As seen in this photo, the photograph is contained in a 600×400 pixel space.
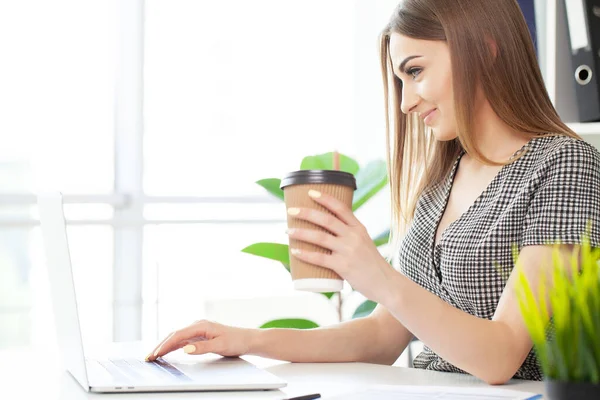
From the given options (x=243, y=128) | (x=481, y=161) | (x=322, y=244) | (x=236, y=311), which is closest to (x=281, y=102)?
(x=243, y=128)

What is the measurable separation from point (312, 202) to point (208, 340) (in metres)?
0.41

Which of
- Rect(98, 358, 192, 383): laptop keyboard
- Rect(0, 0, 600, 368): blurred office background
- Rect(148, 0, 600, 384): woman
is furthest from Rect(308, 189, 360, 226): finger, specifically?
Rect(0, 0, 600, 368): blurred office background

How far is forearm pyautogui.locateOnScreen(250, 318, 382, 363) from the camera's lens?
136 centimetres

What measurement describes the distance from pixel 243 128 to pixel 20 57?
109 centimetres

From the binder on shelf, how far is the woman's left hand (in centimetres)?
101

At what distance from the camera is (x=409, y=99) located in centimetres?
151

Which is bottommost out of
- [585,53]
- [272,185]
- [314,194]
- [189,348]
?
[189,348]

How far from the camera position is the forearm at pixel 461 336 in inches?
44.9

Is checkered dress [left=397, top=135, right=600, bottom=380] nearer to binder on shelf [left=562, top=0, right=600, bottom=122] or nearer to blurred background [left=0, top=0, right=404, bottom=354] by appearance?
binder on shelf [left=562, top=0, right=600, bottom=122]

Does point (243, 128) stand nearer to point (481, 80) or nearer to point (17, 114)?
point (17, 114)

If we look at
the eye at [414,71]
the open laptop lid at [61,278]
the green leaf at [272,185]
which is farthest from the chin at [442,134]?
the green leaf at [272,185]

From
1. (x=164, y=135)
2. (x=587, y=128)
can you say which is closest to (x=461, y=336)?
(x=587, y=128)

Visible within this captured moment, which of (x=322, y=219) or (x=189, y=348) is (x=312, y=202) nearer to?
(x=322, y=219)

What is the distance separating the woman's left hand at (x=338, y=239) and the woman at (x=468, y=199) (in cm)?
10
